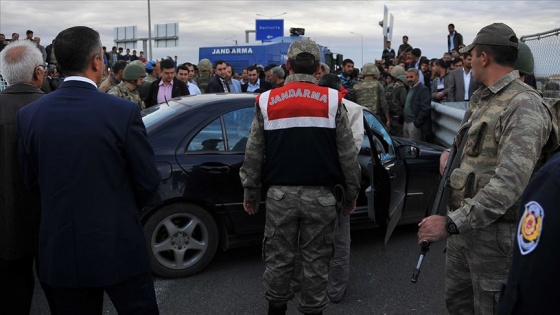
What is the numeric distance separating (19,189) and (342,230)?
236 centimetres

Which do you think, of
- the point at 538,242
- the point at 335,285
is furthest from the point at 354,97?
the point at 538,242

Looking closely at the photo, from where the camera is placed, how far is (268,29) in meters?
38.3

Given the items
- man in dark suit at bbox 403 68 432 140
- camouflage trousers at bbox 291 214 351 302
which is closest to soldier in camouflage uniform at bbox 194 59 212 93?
man in dark suit at bbox 403 68 432 140

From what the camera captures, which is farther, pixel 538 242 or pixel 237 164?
pixel 237 164

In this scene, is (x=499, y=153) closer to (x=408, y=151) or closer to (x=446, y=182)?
(x=446, y=182)

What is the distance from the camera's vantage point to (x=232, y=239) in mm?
4797

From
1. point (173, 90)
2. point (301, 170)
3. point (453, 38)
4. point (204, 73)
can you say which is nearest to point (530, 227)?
point (301, 170)

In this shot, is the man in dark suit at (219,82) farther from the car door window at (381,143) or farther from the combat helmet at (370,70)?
the car door window at (381,143)

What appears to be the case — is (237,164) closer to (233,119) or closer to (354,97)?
(233,119)

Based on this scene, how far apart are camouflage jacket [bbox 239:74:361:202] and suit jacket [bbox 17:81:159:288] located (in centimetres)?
107

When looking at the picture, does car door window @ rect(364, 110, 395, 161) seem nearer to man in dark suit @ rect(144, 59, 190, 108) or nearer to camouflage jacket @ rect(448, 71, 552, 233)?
camouflage jacket @ rect(448, 71, 552, 233)

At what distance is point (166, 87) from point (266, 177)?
5.24 meters

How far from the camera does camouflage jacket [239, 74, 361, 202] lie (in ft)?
10.9

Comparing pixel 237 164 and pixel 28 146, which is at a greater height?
pixel 28 146
